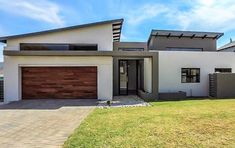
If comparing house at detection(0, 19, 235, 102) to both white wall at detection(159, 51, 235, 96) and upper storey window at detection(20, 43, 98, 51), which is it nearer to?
upper storey window at detection(20, 43, 98, 51)

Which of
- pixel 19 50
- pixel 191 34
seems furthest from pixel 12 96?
pixel 191 34

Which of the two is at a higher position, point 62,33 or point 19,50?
point 62,33

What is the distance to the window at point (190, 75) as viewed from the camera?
64.0ft

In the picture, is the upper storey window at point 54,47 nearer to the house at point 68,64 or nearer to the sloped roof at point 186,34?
the house at point 68,64

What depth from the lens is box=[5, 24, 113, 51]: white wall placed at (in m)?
17.2

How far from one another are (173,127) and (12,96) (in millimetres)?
12127

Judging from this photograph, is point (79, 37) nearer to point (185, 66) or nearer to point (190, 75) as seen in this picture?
point (185, 66)

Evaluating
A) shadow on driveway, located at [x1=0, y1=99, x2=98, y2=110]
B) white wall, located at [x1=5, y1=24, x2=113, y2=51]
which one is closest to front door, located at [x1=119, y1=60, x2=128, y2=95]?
white wall, located at [x1=5, y1=24, x2=113, y2=51]

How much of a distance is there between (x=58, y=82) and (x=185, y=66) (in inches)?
386

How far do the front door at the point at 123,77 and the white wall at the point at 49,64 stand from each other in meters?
4.53

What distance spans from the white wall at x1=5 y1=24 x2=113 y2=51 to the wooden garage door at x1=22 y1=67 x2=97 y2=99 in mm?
1906

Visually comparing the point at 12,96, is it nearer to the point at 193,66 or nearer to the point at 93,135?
the point at 93,135

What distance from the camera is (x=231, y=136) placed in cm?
713

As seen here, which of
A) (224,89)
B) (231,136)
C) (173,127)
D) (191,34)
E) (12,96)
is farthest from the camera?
(191,34)
